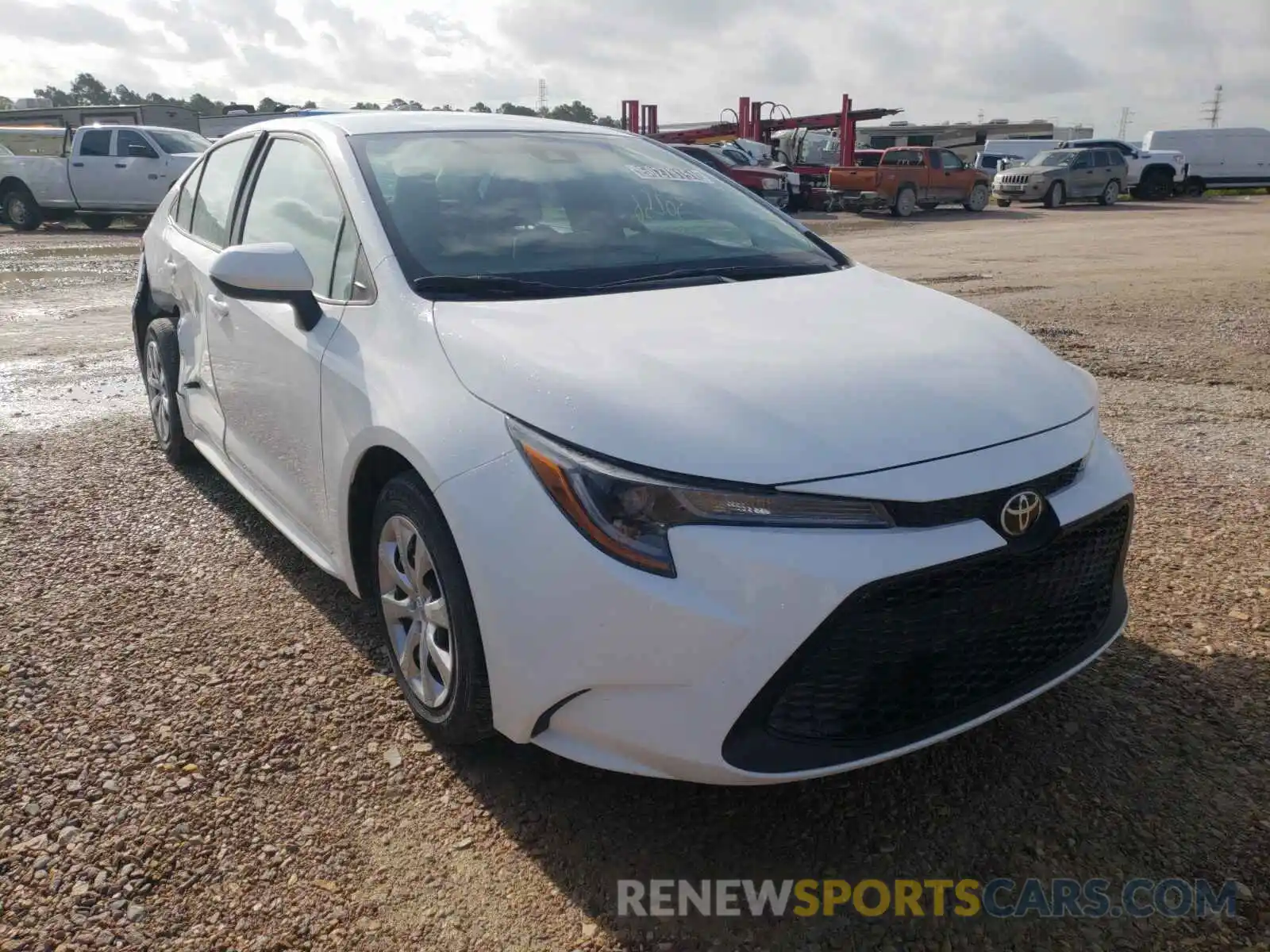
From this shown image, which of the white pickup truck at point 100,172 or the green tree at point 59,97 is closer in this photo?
the white pickup truck at point 100,172

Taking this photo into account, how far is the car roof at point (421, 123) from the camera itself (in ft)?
11.3

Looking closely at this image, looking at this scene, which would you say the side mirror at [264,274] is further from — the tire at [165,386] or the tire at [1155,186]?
the tire at [1155,186]

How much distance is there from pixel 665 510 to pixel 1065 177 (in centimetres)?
2932

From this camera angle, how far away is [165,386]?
4637 mm

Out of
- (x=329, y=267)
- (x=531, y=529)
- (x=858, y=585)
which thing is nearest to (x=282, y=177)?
(x=329, y=267)

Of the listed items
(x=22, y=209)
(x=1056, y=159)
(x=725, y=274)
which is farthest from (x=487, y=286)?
(x=1056, y=159)

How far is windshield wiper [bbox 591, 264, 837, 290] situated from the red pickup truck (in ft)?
74.0

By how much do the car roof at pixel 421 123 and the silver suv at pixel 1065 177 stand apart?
26.9m

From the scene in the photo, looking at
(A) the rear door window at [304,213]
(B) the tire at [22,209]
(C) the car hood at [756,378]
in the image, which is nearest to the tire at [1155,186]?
(B) the tire at [22,209]

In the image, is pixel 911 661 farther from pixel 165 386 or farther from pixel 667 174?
pixel 165 386

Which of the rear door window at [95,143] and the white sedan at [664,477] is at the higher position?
the rear door window at [95,143]

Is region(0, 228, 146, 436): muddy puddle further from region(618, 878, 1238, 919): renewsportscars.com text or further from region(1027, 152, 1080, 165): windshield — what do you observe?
region(1027, 152, 1080, 165): windshield

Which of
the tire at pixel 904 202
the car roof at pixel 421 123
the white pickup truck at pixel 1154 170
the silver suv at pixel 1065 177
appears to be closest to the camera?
the car roof at pixel 421 123

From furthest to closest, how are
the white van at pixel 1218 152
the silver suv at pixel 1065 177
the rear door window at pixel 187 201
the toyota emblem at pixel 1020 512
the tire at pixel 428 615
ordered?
the white van at pixel 1218 152 → the silver suv at pixel 1065 177 → the rear door window at pixel 187 201 → the tire at pixel 428 615 → the toyota emblem at pixel 1020 512
